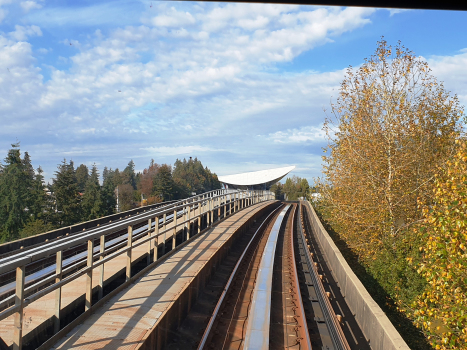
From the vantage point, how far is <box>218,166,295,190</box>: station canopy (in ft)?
330

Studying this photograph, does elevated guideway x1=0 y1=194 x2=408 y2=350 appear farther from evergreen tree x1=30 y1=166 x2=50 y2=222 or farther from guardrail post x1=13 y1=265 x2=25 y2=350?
evergreen tree x1=30 y1=166 x2=50 y2=222

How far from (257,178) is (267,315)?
3850 inches

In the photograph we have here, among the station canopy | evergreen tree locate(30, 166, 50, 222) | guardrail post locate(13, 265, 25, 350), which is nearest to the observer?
guardrail post locate(13, 265, 25, 350)

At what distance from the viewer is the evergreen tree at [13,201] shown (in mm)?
39406

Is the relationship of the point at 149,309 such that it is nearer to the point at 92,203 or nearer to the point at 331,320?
the point at 331,320

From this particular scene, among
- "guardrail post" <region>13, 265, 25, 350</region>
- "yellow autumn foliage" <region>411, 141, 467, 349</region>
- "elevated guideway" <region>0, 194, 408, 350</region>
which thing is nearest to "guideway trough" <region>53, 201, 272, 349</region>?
"elevated guideway" <region>0, 194, 408, 350</region>

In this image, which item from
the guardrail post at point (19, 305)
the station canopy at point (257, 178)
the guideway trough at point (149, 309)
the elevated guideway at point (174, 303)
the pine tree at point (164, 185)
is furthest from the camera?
the station canopy at point (257, 178)

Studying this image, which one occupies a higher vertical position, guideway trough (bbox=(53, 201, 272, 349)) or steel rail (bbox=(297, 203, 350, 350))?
guideway trough (bbox=(53, 201, 272, 349))

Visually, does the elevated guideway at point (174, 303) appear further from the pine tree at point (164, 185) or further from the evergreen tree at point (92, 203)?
the pine tree at point (164, 185)

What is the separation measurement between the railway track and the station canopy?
87151 millimetres

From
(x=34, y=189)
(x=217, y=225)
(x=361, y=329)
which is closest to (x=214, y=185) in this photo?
(x=34, y=189)

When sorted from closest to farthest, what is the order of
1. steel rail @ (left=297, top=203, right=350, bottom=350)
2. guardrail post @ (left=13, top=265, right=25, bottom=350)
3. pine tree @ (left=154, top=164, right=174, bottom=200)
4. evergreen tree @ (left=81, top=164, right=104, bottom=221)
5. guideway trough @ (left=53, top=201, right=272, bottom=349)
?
1. guardrail post @ (left=13, top=265, right=25, bottom=350)
2. guideway trough @ (left=53, top=201, right=272, bottom=349)
3. steel rail @ (left=297, top=203, right=350, bottom=350)
4. evergreen tree @ (left=81, top=164, right=104, bottom=221)
5. pine tree @ (left=154, top=164, right=174, bottom=200)

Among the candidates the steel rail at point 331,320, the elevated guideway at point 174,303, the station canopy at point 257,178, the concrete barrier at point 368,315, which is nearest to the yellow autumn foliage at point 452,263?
the concrete barrier at point 368,315

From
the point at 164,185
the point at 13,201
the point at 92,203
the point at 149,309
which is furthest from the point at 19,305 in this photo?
the point at 164,185
